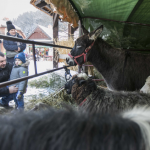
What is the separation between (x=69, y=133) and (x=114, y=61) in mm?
2258

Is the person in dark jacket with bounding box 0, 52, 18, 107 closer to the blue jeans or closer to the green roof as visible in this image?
the blue jeans

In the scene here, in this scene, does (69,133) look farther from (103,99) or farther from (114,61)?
(114,61)

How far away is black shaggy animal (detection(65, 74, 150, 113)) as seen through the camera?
1.45 m

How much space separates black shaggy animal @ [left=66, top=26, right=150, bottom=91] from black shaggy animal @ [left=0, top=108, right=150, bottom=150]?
194 cm

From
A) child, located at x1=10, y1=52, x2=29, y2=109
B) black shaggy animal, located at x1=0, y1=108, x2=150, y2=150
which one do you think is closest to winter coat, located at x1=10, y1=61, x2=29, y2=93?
child, located at x1=10, y1=52, x2=29, y2=109

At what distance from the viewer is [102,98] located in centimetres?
166

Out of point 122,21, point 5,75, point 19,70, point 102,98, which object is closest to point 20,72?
point 19,70

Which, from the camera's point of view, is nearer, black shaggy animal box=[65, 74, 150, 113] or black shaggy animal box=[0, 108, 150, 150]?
black shaggy animal box=[0, 108, 150, 150]

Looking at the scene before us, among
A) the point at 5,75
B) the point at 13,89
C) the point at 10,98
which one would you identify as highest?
the point at 5,75

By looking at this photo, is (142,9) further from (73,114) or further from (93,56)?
(73,114)

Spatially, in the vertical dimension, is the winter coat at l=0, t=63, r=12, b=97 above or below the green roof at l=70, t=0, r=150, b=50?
below

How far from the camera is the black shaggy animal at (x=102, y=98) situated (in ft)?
4.75

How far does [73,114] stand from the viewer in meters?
0.55

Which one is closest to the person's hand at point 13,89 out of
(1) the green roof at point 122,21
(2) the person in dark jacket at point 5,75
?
(2) the person in dark jacket at point 5,75
